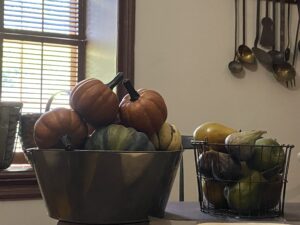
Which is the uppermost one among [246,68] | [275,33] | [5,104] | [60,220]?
[275,33]

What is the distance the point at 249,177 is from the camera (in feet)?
2.39

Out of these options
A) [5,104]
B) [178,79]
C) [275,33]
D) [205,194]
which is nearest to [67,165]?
[205,194]

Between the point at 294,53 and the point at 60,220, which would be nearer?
the point at 60,220

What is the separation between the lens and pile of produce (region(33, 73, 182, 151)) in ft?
2.21

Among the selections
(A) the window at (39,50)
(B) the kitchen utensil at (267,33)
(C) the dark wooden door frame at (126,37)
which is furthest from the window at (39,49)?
(B) the kitchen utensil at (267,33)

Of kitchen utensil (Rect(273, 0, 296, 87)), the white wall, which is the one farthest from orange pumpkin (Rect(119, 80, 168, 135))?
kitchen utensil (Rect(273, 0, 296, 87))

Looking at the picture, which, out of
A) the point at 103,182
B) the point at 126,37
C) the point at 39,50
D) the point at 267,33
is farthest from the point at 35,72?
the point at 103,182

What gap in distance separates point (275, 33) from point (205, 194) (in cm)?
160

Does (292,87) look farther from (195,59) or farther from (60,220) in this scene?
(60,220)

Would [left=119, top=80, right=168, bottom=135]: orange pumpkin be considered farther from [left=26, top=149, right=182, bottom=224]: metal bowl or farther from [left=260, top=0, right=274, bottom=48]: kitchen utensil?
[left=260, top=0, right=274, bottom=48]: kitchen utensil

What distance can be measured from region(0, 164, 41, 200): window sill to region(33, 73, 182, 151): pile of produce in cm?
115

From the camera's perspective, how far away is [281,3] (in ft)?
7.38

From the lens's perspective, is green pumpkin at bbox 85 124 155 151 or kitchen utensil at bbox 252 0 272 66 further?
kitchen utensil at bbox 252 0 272 66

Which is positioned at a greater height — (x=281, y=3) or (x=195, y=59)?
(x=281, y=3)
